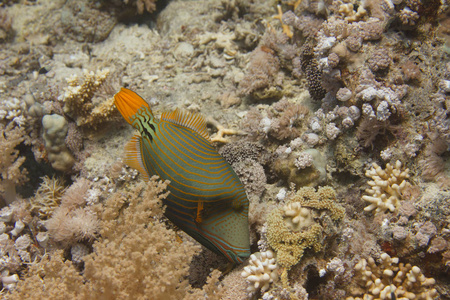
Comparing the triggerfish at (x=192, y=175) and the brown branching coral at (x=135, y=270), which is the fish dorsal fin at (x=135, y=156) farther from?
the brown branching coral at (x=135, y=270)

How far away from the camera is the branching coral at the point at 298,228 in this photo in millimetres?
2500

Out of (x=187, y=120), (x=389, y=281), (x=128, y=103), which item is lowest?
(x=389, y=281)

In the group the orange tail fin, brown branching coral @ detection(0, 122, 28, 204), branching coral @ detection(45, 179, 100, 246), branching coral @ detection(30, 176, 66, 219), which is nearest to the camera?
the orange tail fin

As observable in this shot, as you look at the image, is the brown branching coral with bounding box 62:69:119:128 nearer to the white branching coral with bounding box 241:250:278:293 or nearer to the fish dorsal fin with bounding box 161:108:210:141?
the fish dorsal fin with bounding box 161:108:210:141

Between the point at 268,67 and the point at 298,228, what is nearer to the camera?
the point at 298,228

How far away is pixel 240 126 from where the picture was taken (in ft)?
13.3

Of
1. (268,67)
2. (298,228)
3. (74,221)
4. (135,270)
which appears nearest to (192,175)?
→ (135,270)

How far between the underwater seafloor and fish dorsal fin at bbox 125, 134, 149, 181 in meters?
0.22

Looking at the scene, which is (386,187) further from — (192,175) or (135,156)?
(135,156)

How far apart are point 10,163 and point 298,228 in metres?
4.56

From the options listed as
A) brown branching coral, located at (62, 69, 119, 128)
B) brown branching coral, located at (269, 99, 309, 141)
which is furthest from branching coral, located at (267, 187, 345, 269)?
brown branching coral, located at (62, 69, 119, 128)

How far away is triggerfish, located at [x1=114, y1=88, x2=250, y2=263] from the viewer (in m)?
2.39

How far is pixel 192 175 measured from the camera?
2484mm

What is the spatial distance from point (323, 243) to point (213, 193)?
1.13 m
